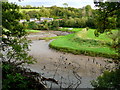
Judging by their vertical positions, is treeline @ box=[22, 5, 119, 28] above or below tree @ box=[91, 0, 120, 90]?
above

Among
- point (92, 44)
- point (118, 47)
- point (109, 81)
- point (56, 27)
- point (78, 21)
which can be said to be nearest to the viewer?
point (109, 81)

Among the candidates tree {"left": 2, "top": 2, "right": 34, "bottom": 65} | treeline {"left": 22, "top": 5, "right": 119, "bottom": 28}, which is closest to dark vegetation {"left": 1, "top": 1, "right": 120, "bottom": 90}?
tree {"left": 2, "top": 2, "right": 34, "bottom": 65}

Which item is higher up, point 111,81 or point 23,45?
point 23,45

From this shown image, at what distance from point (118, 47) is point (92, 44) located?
347 inches

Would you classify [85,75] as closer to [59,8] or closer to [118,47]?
[118,47]

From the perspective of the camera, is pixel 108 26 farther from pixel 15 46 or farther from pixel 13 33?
pixel 13 33

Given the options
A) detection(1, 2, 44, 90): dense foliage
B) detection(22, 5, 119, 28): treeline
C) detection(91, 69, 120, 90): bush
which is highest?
detection(22, 5, 119, 28): treeline

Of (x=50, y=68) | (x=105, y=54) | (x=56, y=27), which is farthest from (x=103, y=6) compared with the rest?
(x=56, y=27)

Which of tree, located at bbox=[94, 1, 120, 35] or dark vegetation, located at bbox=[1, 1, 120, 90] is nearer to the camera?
dark vegetation, located at bbox=[1, 1, 120, 90]

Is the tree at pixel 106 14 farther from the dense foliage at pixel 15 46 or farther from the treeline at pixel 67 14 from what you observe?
the treeline at pixel 67 14

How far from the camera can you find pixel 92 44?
38.8 ft

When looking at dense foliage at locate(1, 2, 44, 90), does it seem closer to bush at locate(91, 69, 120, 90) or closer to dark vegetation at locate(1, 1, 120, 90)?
dark vegetation at locate(1, 1, 120, 90)

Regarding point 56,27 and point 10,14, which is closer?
point 10,14

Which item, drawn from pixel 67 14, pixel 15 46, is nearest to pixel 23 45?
pixel 15 46
